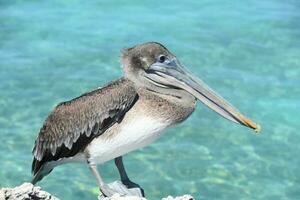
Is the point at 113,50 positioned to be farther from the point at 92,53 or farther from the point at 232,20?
the point at 232,20

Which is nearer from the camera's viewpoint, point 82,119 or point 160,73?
point 160,73

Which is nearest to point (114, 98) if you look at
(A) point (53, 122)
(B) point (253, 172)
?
(A) point (53, 122)

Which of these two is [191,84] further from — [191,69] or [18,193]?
[191,69]

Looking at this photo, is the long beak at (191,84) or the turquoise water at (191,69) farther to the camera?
the turquoise water at (191,69)

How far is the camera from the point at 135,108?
473 centimetres

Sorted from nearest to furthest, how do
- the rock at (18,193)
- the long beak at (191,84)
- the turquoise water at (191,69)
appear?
the rock at (18,193)
the long beak at (191,84)
the turquoise water at (191,69)

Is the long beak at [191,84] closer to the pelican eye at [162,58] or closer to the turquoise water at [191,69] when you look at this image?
the pelican eye at [162,58]

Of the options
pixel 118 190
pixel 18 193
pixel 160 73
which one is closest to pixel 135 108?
pixel 160 73

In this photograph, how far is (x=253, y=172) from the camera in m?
7.73

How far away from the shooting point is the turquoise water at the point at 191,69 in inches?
299

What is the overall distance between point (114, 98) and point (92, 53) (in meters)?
5.78

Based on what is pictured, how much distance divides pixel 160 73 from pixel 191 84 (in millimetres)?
209

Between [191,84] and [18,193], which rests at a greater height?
[191,84]

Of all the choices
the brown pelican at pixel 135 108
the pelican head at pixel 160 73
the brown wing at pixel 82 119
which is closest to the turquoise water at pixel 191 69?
the brown wing at pixel 82 119
